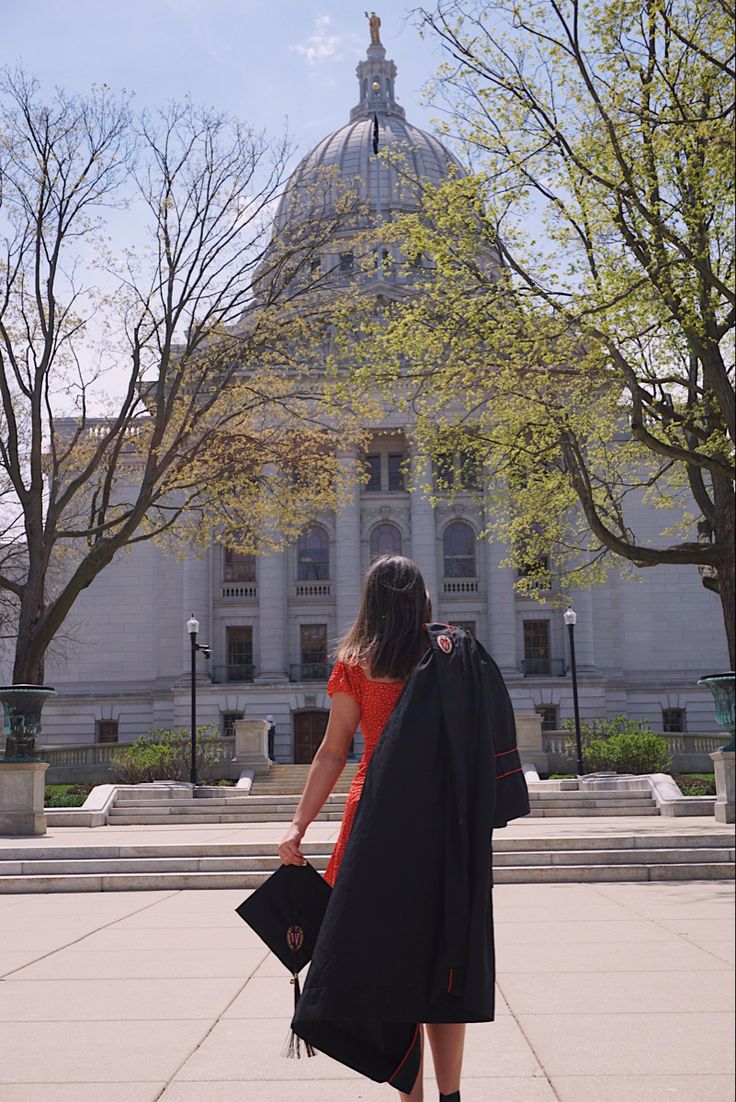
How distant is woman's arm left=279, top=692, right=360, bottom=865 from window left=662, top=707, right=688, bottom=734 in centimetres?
4871

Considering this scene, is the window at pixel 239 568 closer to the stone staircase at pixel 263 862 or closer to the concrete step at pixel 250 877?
the stone staircase at pixel 263 862

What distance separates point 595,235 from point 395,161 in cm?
554

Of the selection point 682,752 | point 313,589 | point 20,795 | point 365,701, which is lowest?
point 682,752

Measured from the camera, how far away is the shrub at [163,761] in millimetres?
29438

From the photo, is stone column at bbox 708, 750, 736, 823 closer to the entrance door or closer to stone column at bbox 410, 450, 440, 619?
the entrance door

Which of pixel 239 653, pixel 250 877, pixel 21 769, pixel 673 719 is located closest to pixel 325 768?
pixel 250 877

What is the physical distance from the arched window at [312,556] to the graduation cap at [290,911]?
47068 mm

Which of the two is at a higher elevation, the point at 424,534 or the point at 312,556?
the point at 424,534

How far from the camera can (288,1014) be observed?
5934 millimetres

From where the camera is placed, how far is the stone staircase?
1196cm

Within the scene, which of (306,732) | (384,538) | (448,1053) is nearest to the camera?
(448,1053)

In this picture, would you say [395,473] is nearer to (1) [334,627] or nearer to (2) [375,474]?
(2) [375,474]

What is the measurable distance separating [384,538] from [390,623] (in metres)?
47.6

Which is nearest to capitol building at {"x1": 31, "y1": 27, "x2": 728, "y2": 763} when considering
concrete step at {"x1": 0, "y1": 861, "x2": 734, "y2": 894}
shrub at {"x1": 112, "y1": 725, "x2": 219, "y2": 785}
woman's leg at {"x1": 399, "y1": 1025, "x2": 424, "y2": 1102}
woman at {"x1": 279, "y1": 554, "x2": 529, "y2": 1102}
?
shrub at {"x1": 112, "y1": 725, "x2": 219, "y2": 785}
